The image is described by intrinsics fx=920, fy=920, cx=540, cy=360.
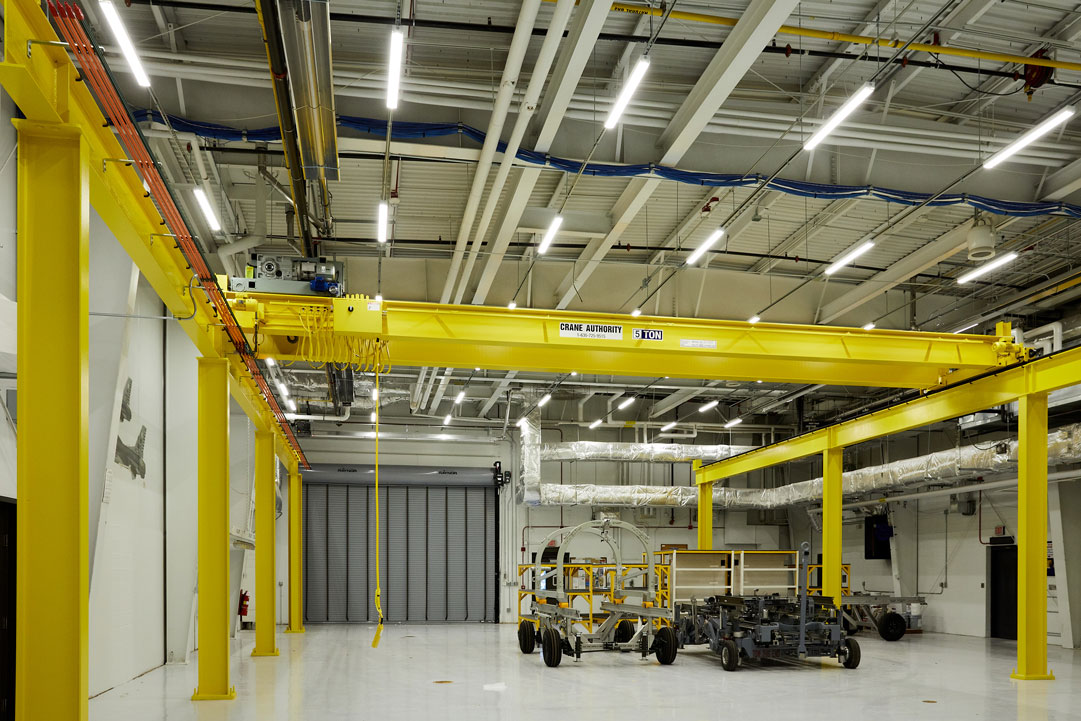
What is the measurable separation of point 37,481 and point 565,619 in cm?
1247

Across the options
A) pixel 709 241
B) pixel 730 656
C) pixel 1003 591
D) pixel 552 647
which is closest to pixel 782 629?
pixel 730 656

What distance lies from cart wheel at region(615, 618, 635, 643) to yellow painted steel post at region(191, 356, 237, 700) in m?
8.84

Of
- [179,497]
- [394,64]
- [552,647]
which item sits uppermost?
[394,64]

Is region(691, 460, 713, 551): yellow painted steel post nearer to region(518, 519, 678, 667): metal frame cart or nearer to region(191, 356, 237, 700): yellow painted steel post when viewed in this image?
region(518, 519, 678, 667): metal frame cart

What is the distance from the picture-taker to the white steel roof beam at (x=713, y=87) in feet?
28.5

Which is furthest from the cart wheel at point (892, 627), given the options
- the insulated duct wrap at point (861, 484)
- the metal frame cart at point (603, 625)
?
the metal frame cart at point (603, 625)

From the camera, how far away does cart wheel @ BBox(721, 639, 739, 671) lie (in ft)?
52.1

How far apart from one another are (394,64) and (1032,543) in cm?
1196

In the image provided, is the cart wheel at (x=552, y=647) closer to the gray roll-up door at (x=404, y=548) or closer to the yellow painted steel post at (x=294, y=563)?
the yellow painted steel post at (x=294, y=563)

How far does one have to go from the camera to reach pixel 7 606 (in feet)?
31.1

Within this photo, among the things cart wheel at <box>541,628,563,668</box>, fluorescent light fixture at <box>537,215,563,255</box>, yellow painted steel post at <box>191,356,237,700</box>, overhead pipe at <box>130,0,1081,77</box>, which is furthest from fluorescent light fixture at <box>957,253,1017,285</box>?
yellow painted steel post at <box>191,356,237,700</box>

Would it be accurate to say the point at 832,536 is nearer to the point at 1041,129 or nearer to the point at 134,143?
the point at 1041,129

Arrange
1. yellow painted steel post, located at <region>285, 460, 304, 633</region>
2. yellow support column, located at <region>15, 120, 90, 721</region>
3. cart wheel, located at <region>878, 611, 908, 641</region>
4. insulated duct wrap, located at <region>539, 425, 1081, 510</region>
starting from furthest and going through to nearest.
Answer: yellow painted steel post, located at <region>285, 460, 304, 633</region> → cart wheel, located at <region>878, 611, 908, 641</region> → insulated duct wrap, located at <region>539, 425, 1081, 510</region> → yellow support column, located at <region>15, 120, 90, 721</region>

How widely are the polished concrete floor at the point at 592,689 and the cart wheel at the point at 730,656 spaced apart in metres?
0.22
